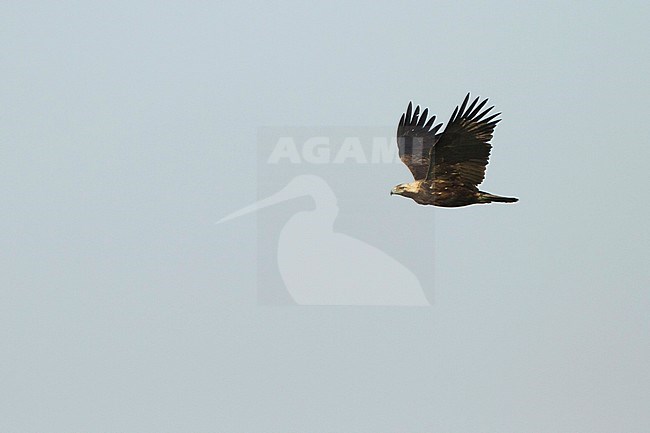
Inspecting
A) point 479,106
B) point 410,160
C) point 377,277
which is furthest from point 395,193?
point 377,277

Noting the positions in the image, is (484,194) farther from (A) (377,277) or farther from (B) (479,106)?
(A) (377,277)

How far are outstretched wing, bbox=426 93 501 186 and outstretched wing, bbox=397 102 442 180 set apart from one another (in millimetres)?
165

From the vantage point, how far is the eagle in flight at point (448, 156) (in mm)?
6609

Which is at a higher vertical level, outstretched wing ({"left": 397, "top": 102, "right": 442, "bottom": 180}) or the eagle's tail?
outstretched wing ({"left": 397, "top": 102, "right": 442, "bottom": 180})

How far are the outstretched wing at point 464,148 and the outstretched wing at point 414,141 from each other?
16 centimetres

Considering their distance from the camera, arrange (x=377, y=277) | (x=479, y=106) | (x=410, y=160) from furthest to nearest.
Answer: (x=377, y=277) → (x=410, y=160) → (x=479, y=106)

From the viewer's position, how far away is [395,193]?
6898 millimetres

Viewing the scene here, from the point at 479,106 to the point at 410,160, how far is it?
62 cm

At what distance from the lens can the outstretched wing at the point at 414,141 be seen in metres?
6.97

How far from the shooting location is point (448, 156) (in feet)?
22.0

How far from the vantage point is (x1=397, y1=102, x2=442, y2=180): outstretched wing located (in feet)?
22.9

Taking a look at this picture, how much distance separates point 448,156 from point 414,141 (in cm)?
34

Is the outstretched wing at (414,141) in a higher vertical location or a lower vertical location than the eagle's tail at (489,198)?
higher

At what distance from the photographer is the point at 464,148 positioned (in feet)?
22.0
